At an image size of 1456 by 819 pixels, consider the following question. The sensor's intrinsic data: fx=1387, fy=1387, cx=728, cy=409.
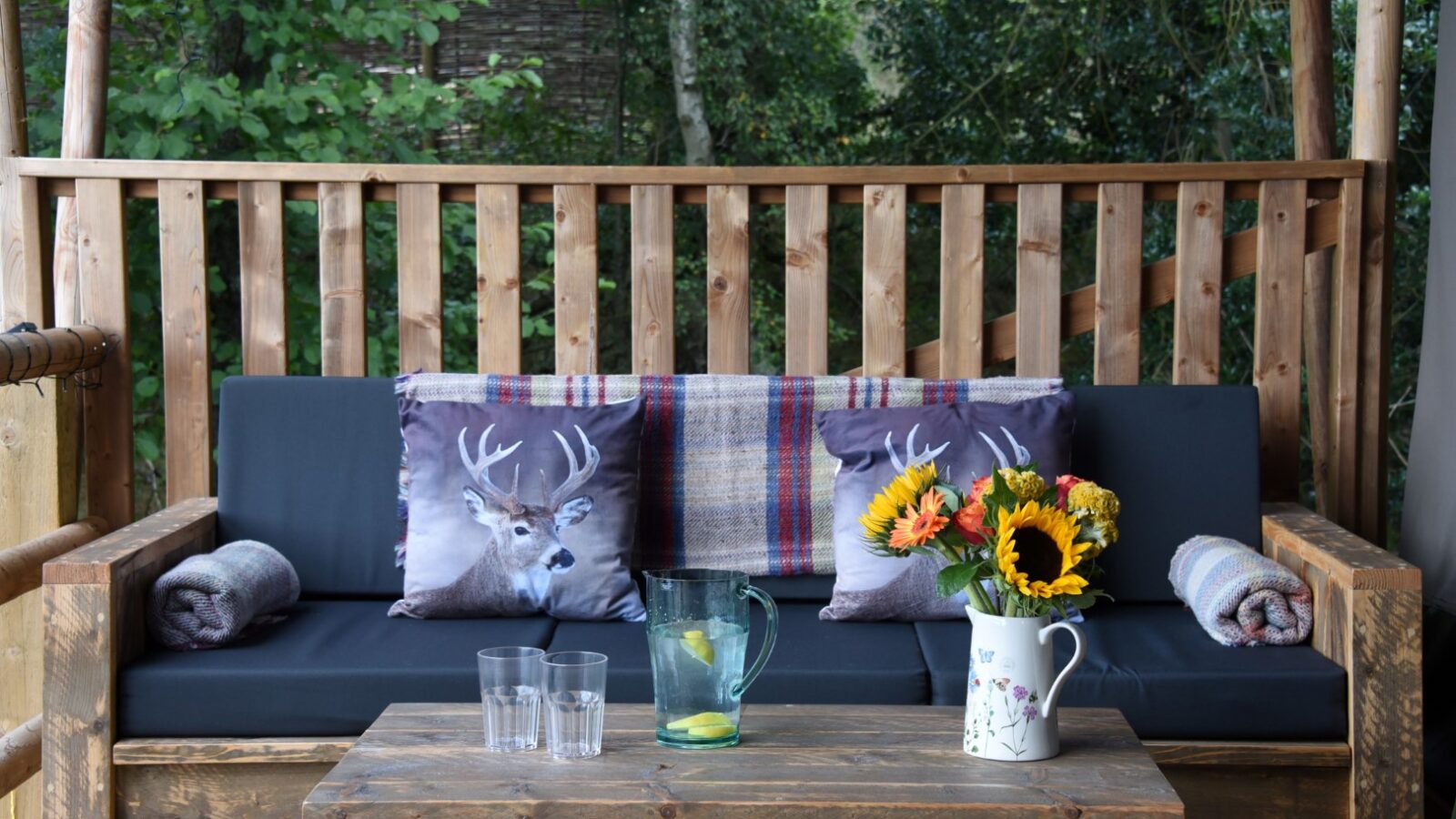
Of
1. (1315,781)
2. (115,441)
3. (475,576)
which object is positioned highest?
(115,441)

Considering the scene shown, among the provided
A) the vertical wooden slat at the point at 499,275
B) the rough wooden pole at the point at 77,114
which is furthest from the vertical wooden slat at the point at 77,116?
the vertical wooden slat at the point at 499,275

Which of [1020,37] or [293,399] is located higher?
[1020,37]

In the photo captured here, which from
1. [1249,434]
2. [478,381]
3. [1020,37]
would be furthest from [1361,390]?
[1020,37]

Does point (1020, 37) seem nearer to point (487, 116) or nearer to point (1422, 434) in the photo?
point (487, 116)

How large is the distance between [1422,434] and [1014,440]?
112 centimetres

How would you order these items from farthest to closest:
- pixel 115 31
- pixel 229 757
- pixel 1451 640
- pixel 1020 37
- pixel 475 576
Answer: pixel 1020 37, pixel 115 31, pixel 1451 640, pixel 475 576, pixel 229 757

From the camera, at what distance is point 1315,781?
7.30ft

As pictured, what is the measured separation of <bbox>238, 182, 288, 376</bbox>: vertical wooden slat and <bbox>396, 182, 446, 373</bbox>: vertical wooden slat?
0.86 ft

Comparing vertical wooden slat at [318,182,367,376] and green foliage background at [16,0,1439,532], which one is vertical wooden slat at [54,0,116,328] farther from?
green foliage background at [16,0,1439,532]

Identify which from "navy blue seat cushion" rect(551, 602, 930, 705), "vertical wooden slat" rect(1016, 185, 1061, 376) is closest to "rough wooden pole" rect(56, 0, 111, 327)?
"navy blue seat cushion" rect(551, 602, 930, 705)

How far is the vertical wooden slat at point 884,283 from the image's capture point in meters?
3.04

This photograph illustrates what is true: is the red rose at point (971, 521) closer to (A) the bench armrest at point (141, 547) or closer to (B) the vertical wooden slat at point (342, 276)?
(A) the bench armrest at point (141, 547)

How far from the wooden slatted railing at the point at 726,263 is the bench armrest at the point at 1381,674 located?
0.89 m

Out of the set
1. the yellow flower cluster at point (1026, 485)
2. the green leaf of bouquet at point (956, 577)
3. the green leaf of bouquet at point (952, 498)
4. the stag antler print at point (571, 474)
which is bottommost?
the green leaf of bouquet at point (956, 577)
